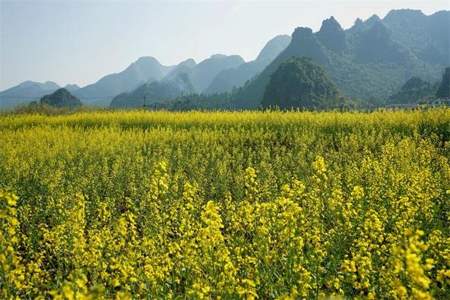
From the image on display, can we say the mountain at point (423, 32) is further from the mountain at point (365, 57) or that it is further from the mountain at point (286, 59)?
the mountain at point (286, 59)

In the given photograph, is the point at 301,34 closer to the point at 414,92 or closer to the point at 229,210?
the point at 414,92

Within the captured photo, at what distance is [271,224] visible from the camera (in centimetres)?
520

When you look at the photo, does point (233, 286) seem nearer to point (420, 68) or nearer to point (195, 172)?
point (195, 172)

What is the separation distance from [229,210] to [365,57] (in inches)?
5329

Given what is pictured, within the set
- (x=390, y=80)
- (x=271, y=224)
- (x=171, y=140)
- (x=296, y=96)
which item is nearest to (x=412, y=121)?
(x=171, y=140)

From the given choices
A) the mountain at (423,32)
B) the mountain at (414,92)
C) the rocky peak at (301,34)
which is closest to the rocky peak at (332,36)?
the rocky peak at (301,34)

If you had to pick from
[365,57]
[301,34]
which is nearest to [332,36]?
[301,34]

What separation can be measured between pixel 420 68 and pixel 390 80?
55.1ft

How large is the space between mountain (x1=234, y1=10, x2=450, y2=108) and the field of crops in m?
76.6

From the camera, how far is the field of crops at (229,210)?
424 centimetres

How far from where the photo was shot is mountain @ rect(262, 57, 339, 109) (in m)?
69.9

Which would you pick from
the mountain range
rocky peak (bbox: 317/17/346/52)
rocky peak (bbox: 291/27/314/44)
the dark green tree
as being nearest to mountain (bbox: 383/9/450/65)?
the mountain range

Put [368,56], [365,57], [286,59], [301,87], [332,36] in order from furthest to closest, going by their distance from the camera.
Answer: [332,36], [368,56], [365,57], [286,59], [301,87]

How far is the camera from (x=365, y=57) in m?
134
